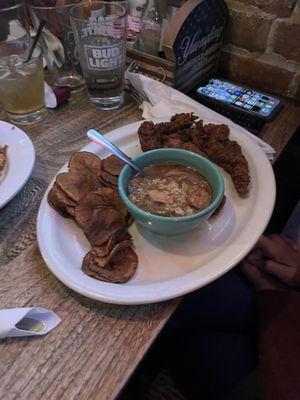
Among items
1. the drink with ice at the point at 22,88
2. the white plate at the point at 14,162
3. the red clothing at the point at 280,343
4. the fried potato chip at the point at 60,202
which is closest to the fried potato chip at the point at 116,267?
the fried potato chip at the point at 60,202

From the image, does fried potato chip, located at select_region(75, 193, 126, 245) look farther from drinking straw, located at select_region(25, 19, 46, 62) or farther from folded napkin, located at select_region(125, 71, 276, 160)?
drinking straw, located at select_region(25, 19, 46, 62)

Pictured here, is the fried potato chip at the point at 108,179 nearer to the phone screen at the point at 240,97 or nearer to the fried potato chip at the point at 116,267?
the fried potato chip at the point at 116,267

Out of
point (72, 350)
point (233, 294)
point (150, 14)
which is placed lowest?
point (233, 294)

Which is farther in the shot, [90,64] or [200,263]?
[90,64]

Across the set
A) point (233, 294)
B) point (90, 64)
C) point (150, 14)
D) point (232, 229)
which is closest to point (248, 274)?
point (233, 294)

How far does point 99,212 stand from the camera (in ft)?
2.11

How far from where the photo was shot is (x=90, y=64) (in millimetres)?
980

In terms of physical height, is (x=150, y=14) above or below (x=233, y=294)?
above

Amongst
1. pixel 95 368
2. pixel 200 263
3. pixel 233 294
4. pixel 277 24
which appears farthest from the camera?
pixel 277 24

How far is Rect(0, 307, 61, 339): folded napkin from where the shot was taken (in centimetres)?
53

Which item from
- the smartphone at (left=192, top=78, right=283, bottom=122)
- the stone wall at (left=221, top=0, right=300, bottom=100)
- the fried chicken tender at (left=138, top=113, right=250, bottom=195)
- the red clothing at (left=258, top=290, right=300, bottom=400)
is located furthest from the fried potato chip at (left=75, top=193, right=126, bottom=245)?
the stone wall at (left=221, top=0, right=300, bottom=100)

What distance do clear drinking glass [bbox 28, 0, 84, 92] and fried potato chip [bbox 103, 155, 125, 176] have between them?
0.48 metres

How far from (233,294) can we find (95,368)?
18.7 inches

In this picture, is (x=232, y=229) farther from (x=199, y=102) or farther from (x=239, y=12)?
(x=239, y=12)
